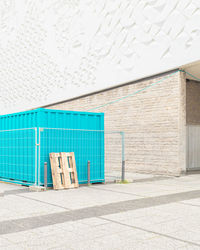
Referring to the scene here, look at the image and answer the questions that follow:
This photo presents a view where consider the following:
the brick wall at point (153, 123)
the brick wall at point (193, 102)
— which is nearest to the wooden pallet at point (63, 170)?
the brick wall at point (153, 123)

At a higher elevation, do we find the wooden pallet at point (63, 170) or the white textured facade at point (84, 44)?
the white textured facade at point (84, 44)

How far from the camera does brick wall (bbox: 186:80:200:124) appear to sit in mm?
17797

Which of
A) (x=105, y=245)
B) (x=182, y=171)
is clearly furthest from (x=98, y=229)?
(x=182, y=171)

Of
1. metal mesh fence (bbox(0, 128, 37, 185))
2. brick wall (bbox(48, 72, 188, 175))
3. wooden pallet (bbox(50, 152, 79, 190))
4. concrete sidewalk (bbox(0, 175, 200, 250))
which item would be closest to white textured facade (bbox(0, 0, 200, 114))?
brick wall (bbox(48, 72, 188, 175))

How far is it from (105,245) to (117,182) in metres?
7.74

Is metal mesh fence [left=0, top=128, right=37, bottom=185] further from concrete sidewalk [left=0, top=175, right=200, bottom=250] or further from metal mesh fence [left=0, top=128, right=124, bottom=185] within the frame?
concrete sidewalk [left=0, top=175, right=200, bottom=250]

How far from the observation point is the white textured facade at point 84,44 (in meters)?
15.2

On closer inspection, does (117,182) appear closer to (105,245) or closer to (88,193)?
(88,193)

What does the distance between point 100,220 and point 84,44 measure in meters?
16.3

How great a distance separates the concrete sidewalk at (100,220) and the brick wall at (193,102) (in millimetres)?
8585

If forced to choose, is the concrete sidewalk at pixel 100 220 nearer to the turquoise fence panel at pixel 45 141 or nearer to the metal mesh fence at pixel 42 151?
the metal mesh fence at pixel 42 151

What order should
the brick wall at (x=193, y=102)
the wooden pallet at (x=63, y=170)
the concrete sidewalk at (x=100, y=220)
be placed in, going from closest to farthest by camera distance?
the concrete sidewalk at (x=100, y=220)
the wooden pallet at (x=63, y=170)
the brick wall at (x=193, y=102)

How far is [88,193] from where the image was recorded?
32.1 ft

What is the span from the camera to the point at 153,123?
16.1m
